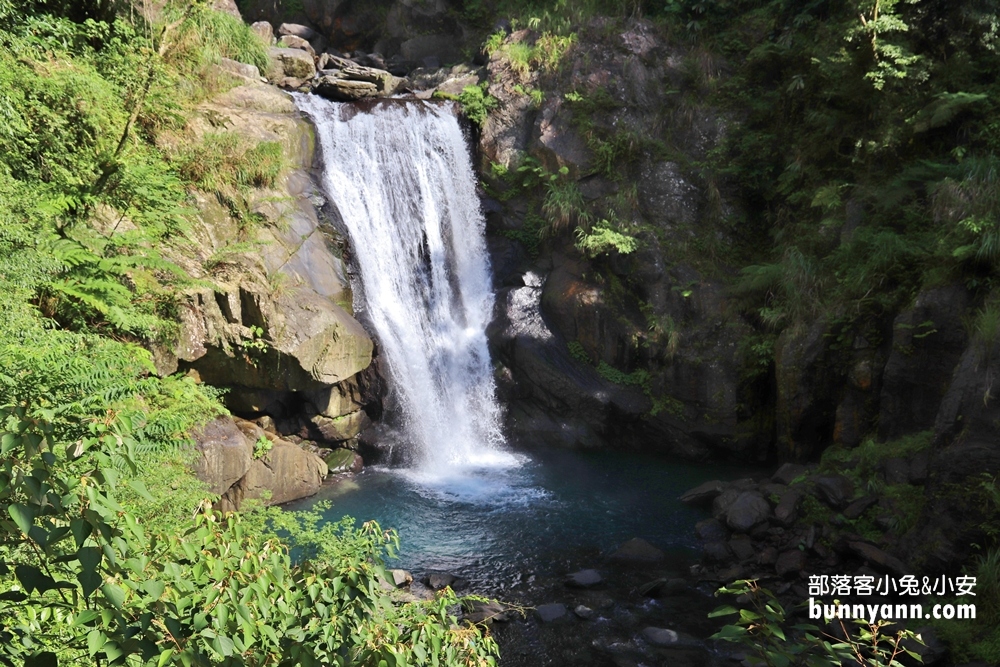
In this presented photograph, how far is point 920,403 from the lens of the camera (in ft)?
28.9

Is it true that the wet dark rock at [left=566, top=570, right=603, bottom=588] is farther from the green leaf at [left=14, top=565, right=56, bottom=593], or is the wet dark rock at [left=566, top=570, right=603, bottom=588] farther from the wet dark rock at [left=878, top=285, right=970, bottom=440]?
the green leaf at [left=14, top=565, right=56, bottom=593]

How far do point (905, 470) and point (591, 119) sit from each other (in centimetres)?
935

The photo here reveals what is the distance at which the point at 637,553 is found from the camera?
8.77 m

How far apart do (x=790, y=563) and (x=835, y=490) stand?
1396mm

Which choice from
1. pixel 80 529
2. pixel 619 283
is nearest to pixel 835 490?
pixel 619 283

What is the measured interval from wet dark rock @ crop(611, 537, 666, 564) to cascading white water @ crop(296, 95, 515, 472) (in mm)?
3788

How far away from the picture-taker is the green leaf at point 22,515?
148 cm

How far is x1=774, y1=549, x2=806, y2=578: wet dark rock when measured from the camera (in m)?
7.84

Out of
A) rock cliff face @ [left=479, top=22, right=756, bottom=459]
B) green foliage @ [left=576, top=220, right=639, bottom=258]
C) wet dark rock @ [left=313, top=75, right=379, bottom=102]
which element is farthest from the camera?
wet dark rock @ [left=313, top=75, right=379, bottom=102]

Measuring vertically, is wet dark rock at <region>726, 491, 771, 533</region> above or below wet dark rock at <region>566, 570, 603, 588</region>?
above

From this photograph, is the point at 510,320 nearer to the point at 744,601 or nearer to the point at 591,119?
the point at 591,119

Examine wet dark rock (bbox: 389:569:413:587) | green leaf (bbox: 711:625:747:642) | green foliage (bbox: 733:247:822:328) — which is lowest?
wet dark rock (bbox: 389:569:413:587)

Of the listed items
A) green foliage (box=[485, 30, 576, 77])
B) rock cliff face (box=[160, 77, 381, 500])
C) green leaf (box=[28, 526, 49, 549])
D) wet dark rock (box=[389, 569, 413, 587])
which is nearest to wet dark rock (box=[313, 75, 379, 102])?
rock cliff face (box=[160, 77, 381, 500])

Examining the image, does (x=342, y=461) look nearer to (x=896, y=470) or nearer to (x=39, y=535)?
(x=896, y=470)
